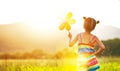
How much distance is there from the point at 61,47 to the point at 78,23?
239 millimetres

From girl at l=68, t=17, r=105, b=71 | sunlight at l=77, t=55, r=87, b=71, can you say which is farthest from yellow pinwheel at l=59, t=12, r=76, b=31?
sunlight at l=77, t=55, r=87, b=71

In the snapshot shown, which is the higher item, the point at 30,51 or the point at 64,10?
the point at 64,10

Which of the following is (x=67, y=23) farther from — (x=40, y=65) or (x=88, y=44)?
(x=40, y=65)

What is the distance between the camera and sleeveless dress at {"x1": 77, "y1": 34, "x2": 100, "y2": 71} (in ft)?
9.59

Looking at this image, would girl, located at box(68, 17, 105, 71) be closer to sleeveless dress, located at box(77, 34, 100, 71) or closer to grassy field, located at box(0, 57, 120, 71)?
sleeveless dress, located at box(77, 34, 100, 71)

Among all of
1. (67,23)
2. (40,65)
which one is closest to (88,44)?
(67,23)

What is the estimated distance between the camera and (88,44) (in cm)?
294

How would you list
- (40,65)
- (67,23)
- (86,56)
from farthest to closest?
1. (40,65)
2. (67,23)
3. (86,56)

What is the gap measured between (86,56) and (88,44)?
0.09m

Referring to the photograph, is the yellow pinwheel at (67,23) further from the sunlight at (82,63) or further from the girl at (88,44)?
the sunlight at (82,63)

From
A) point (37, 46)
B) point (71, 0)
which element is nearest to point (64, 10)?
point (71, 0)

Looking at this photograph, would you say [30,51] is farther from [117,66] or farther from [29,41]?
[117,66]

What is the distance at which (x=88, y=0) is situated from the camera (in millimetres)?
3424

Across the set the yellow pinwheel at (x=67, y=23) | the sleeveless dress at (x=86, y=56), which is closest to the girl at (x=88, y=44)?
the sleeveless dress at (x=86, y=56)
